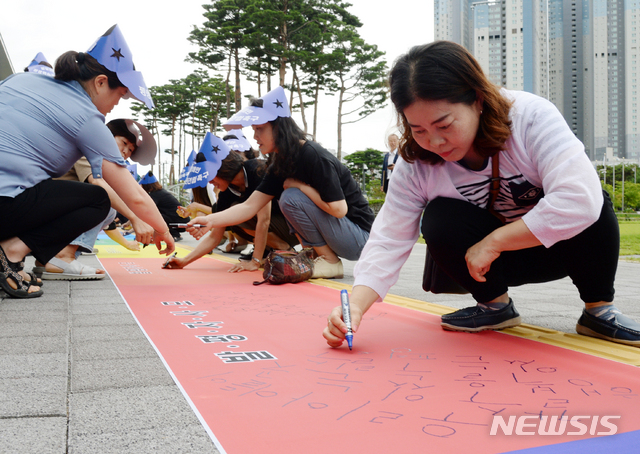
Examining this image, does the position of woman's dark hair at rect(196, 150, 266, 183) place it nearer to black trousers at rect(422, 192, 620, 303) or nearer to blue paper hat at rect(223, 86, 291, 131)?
blue paper hat at rect(223, 86, 291, 131)

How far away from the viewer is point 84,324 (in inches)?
70.3

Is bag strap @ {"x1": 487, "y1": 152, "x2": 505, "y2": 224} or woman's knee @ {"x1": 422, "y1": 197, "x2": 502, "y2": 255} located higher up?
bag strap @ {"x1": 487, "y1": 152, "x2": 505, "y2": 224}

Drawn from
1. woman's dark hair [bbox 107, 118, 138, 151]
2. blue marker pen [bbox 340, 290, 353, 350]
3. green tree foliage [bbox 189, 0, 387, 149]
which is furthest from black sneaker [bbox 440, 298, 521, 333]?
green tree foliage [bbox 189, 0, 387, 149]

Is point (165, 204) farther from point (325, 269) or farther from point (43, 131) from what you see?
point (43, 131)

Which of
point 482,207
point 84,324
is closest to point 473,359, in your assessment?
point 482,207

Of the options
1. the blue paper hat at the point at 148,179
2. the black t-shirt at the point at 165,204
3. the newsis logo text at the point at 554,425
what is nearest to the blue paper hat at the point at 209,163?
the newsis logo text at the point at 554,425

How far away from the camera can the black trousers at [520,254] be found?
1.48 meters

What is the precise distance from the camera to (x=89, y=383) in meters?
1.14

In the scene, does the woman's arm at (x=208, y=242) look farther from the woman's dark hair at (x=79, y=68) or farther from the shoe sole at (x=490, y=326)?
the shoe sole at (x=490, y=326)

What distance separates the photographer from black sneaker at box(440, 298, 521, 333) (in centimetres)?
168

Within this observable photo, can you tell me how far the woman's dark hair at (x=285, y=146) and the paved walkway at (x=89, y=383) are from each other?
1.15 metres

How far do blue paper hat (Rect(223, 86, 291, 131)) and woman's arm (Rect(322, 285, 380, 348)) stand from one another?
153cm

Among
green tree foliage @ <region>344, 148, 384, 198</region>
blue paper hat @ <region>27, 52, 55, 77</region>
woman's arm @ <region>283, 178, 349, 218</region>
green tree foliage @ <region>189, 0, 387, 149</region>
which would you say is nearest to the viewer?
woman's arm @ <region>283, 178, 349, 218</region>

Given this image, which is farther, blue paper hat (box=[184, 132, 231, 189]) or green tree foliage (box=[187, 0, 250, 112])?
green tree foliage (box=[187, 0, 250, 112])
